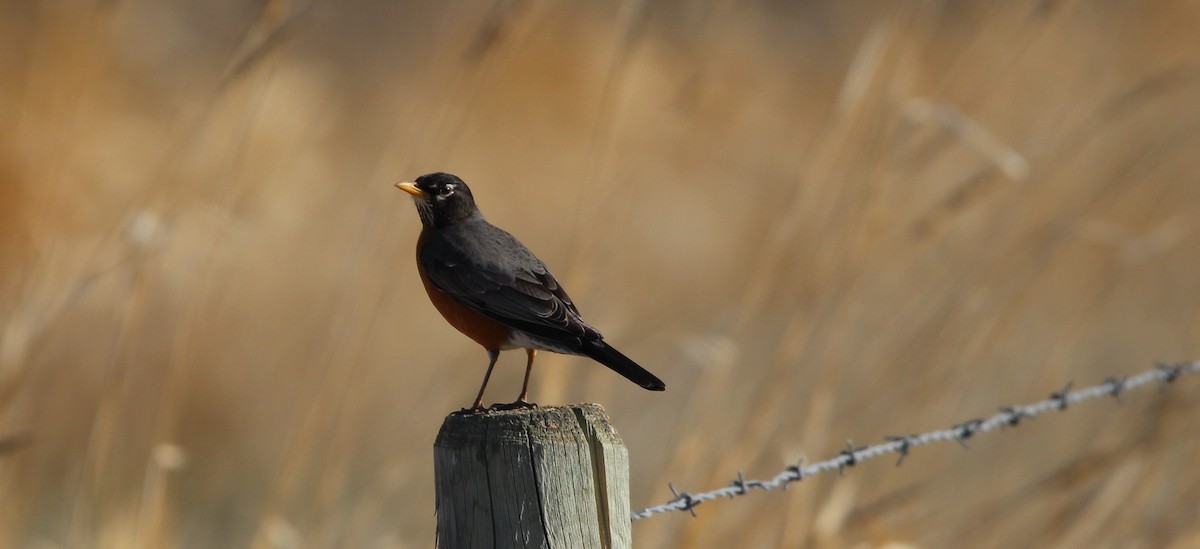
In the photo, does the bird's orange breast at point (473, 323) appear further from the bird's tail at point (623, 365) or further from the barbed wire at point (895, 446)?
the barbed wire at point (895, 446)

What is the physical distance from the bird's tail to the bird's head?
0.75 m

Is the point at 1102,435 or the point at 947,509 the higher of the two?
the point at 1102,435

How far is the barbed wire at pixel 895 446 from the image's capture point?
2197mm

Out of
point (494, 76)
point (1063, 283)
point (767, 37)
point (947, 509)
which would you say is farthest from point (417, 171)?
point (767, 37)

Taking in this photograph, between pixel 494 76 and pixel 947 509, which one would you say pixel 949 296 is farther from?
pixel 494 76

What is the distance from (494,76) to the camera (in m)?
2.63

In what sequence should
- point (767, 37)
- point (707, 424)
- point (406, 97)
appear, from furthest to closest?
1. point (767, 37)
2. point (406, 97)
3. point (707, 424)

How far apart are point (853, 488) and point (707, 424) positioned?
40 centimetres

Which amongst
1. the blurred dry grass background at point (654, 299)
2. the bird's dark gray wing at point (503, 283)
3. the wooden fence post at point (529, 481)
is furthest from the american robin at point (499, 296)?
the wooden fence post at point (529, 481)

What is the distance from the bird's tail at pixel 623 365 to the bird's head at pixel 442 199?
2.45 feet

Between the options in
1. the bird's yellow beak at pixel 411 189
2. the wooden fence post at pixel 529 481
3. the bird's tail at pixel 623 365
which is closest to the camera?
the wooden fence post at pixel 529 481

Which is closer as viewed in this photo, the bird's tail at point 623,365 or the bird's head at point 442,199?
the bird's tail at point 623,365

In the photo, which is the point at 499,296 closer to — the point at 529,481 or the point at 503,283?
the point at 503,283

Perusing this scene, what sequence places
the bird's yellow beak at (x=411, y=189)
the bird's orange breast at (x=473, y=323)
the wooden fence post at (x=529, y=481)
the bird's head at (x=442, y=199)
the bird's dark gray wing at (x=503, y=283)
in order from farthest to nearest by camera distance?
the bird's head at (x=442, y=199)
the bird's yellow beak at (x=411, y=189)
the bird's orange breast at (x=473, y=323)
the bird's dark gray wing at (x=503, y=283)
the wooden fence post at (x=529, y=481)
